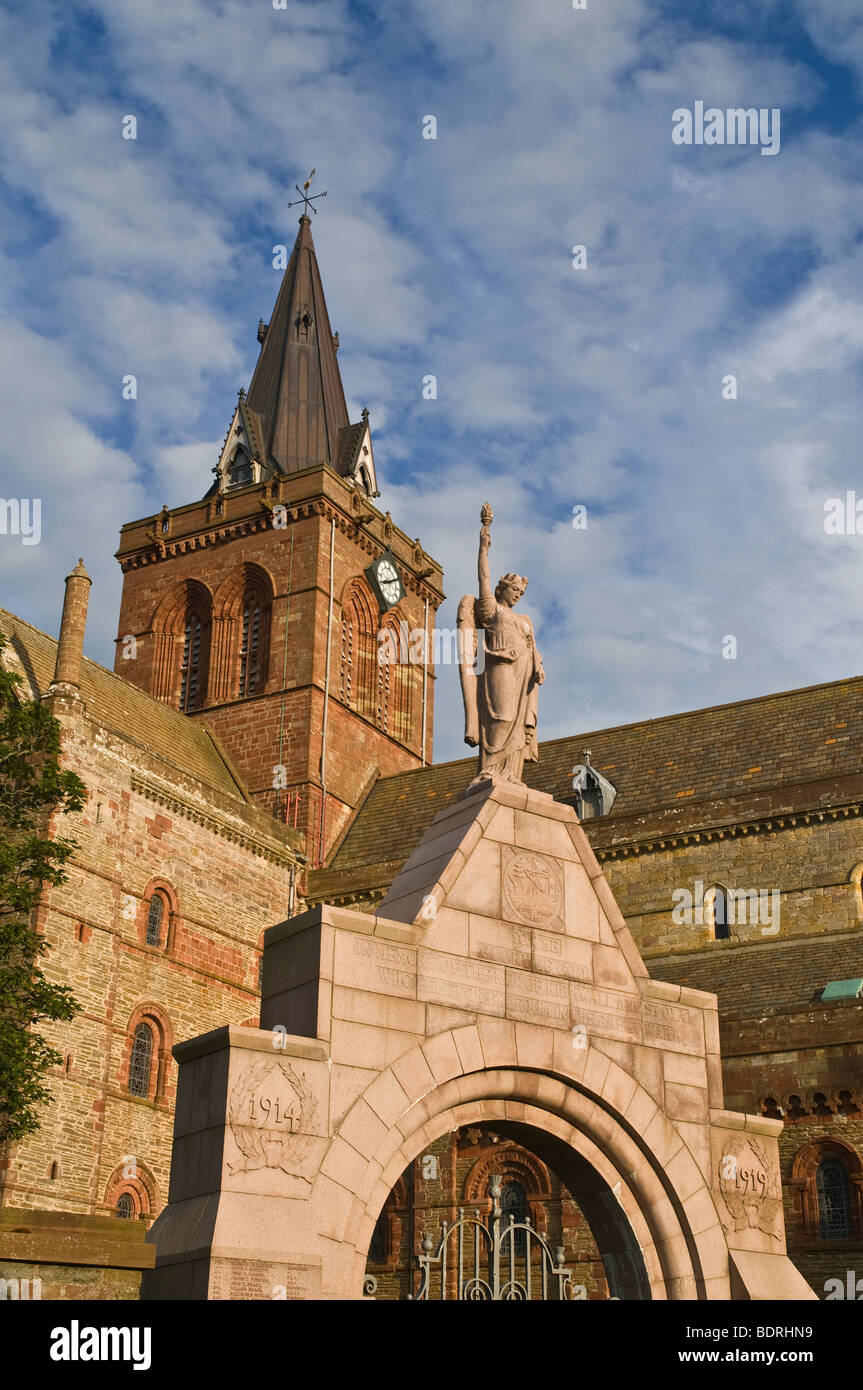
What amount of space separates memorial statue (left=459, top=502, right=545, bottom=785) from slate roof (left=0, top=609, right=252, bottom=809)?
19.1 m

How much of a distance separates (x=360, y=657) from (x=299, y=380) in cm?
1154

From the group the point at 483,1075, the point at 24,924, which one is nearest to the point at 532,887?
the point at 483,1075

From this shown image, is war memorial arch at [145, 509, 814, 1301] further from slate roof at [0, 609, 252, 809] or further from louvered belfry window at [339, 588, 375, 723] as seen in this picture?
louvered belfry window at [339, 588, 375, 723]

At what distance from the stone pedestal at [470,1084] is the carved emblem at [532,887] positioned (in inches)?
0.8

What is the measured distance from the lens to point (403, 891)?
527 inches

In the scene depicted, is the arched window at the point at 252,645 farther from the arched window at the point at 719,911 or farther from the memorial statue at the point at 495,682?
the memorial statue at the point at 495,682

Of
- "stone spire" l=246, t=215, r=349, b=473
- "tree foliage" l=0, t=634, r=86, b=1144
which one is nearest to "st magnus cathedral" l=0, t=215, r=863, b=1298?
"stone spire" l=246, t=215, r=349, b=473

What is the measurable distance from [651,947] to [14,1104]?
14.7m

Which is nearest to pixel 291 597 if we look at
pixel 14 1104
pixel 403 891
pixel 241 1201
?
pixel 14 1104

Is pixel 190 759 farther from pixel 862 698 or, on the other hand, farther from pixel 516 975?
pixel 516 975

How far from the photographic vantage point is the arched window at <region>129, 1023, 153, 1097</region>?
31.3m

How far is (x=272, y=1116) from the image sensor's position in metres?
11.0

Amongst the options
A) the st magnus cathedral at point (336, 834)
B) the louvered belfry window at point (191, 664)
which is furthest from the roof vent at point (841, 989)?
the louvered belfry window at point (191, 664)

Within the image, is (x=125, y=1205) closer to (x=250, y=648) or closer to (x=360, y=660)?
(x=250, y=648)
